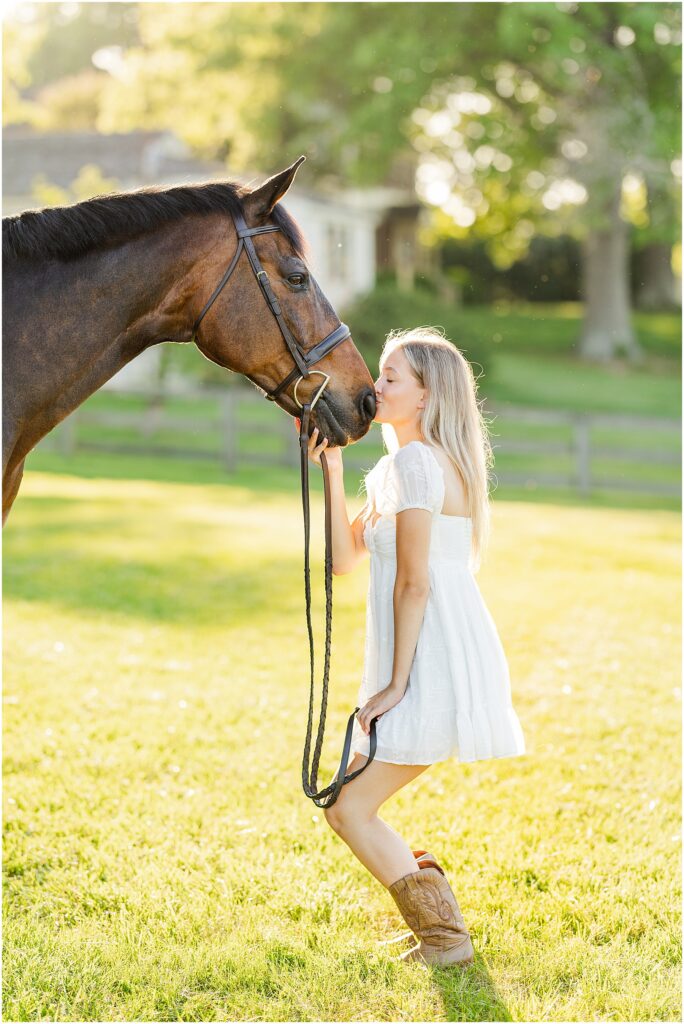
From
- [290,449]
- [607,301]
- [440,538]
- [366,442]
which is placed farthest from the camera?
[607,301]

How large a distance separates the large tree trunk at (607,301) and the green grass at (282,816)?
19037mm

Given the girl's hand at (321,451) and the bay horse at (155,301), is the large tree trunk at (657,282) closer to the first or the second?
the girl's hand at (321,451)

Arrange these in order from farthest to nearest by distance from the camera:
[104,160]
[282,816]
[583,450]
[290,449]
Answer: [104,160] → [290,449] → [583,450] → [282,816]

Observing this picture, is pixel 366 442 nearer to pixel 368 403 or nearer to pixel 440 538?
pixel 440 538

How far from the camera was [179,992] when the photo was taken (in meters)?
2.76

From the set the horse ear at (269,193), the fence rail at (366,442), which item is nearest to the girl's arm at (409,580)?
the horse ear at (269,193)

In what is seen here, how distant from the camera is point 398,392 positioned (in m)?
2.87

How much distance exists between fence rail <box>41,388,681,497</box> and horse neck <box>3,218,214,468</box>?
8.10 metres

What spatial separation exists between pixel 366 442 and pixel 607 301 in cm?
1350

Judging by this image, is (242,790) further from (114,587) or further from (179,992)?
(114,587)

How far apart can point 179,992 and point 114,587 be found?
16.7 ft

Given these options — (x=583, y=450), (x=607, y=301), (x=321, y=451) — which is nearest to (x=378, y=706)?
(x=321, y=451)

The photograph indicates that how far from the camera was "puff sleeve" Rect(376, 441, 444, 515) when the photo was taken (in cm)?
273

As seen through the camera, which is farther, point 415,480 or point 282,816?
point 282,816
